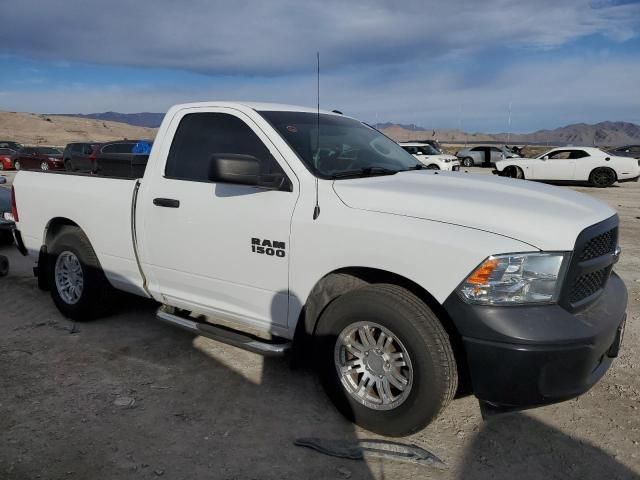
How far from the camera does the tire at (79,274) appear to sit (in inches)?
177

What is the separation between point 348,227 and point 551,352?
121 cm

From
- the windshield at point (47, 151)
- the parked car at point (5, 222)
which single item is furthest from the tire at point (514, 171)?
the windshield at point (47, 151)

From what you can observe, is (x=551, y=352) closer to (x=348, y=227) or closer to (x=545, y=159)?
(x=348, y=227)

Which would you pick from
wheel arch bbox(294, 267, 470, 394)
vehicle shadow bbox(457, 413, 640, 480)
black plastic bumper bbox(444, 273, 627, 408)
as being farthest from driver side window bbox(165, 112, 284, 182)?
vehicle shadow bbox(457, 413, 640, 480)

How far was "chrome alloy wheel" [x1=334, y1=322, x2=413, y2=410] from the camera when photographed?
288 cm

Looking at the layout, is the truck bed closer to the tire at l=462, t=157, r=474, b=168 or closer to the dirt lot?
the dirt lot

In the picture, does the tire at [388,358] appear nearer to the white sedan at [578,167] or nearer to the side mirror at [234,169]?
the side mirror at [234,169]

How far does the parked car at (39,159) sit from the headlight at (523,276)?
25.9 meters

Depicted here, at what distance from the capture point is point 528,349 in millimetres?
2441

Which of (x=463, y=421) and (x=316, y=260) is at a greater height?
(x=316, y=260)

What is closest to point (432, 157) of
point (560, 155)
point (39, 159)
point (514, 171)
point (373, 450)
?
point (514, 171)

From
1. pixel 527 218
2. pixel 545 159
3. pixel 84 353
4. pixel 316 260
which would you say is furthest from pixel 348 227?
pixel 545 159

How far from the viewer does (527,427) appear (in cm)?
316

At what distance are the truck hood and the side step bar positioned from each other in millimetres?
1067
